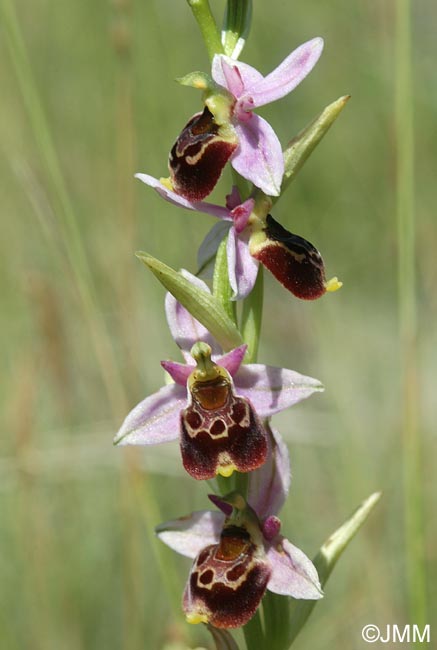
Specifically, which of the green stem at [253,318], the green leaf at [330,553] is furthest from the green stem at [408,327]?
the green stem at [253,318]

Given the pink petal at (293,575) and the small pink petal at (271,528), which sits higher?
the small pink petal at (271,528)

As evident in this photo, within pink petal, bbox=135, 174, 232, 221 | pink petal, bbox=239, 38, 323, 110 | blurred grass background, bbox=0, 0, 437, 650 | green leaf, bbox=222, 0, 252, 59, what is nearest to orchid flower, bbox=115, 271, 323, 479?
pink petal, bbox=135, 174, 232, 221

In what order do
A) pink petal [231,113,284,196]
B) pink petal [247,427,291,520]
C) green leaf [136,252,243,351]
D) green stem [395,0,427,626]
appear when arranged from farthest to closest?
1. green stem [395,0,427,626]
2. pink petal [247,427,291,520]
3. pink petal [231,113,284,196]
4. green leaf [136,252,243,351]

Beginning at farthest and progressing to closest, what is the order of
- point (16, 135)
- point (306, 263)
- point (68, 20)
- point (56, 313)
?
1. point (68, 20)
2. point (16, 135)
3. point (56, 313)
4. point (306, 263)

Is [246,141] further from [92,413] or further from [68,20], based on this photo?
[68,20]

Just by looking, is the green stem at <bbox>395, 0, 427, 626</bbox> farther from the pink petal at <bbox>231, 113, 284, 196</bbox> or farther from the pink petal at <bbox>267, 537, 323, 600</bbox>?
the pink petal at <bbox>231, 113, 284, 196</bbox>

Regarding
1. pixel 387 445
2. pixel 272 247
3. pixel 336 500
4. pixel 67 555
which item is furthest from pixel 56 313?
pixel 387 445

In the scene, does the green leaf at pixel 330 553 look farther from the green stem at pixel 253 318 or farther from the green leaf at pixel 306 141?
the green leaf at pixel 306 141
